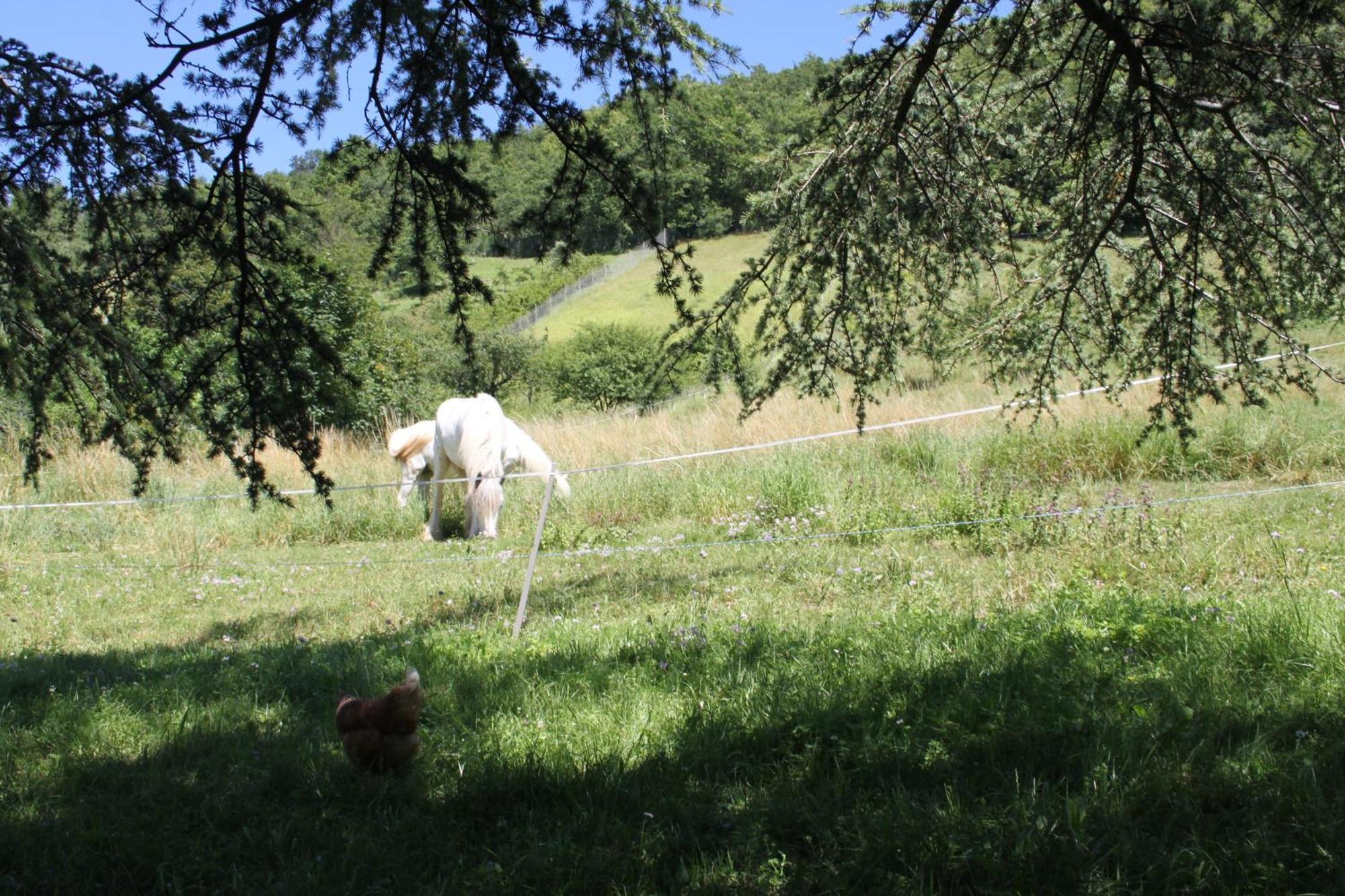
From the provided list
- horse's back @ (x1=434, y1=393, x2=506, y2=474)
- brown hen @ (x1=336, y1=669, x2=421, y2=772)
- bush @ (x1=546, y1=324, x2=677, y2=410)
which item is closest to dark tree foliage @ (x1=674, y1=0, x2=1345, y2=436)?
brown hen @ (x1=336, y1=669, x2=421, y2=772)

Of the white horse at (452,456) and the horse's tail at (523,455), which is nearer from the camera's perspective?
the white horse at (452,456)

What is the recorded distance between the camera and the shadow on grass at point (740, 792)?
127 inches

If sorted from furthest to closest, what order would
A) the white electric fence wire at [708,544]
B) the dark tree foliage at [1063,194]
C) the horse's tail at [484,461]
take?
1. the horse's tail at [484,461]
2. the white electric fence wire at [708,544]
3. the dark tree foliage at [1063,194]

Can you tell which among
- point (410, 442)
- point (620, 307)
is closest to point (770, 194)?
point (410, 442)

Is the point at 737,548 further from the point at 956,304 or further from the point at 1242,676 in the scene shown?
the point at 1242,676

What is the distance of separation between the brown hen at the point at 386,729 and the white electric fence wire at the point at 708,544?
13.7ft

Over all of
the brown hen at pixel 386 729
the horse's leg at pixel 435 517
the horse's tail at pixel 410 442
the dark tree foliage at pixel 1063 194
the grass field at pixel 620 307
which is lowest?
the horse's leg at pixel 435 517

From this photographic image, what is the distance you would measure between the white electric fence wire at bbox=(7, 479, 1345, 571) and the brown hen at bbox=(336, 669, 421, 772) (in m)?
4.17

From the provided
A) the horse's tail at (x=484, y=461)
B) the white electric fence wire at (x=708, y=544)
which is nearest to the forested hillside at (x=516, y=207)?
the white electric fence wire at (x=708, y=544)

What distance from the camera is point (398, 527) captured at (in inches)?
529

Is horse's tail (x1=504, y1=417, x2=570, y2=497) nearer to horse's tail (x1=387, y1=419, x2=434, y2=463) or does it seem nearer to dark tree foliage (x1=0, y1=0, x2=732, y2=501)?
horse's tail (x1=387, y1=419, x2=434, y2=463)

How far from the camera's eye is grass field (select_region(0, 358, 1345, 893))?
10.9 feet

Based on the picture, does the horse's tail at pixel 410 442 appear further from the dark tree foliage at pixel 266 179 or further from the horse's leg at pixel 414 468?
the dark tree foliage at pixel 266 179

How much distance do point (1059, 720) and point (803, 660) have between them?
130 centimetres
